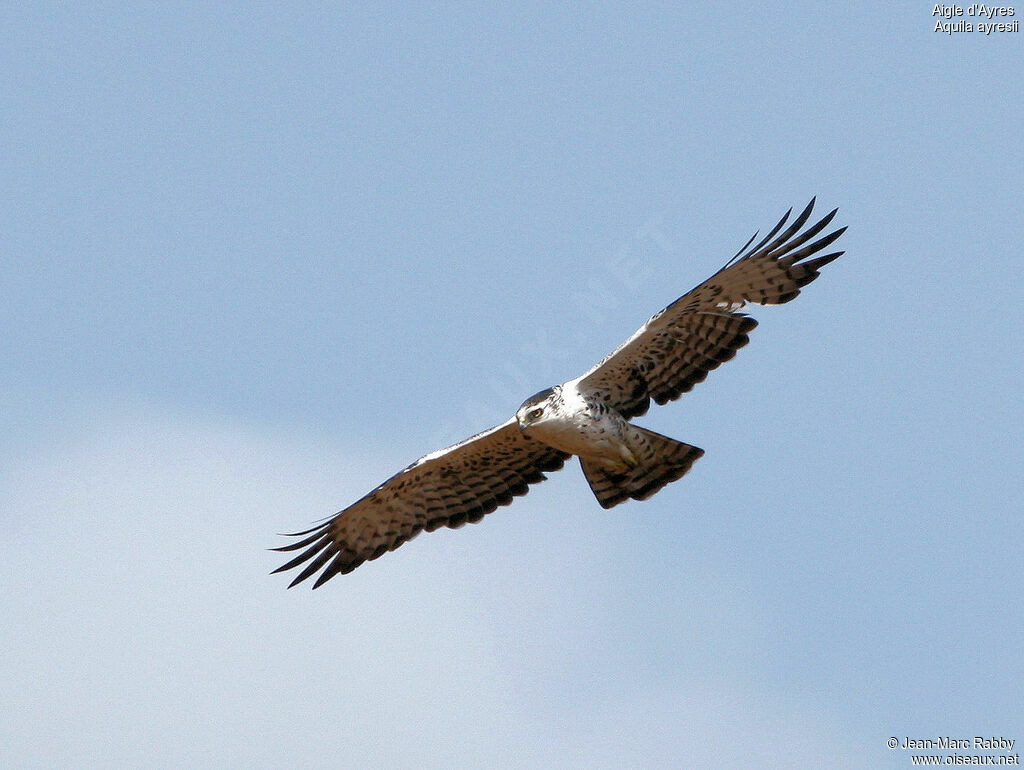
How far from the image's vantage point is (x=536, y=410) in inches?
440

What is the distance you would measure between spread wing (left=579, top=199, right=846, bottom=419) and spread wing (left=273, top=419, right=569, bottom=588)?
105 centimetres

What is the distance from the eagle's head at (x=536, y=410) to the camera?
11172mm

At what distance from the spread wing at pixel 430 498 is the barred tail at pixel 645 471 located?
56 cm

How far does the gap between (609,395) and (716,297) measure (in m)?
1.16

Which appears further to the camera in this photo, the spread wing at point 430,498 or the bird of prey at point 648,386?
the spread wing at point 430,498

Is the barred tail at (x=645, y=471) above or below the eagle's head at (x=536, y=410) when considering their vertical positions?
below

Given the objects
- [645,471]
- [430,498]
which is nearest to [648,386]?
[645,471]

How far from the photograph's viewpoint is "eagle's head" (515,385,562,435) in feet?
36.7

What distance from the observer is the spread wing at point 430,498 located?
12.1 meters

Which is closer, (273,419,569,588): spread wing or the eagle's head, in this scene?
the eagle's head

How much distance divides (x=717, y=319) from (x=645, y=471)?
1367mm

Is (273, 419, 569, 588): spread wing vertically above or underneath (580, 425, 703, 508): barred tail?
above

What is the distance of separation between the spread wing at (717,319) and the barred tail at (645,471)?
0.37m

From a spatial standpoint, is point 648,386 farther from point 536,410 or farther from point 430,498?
point 430,498
